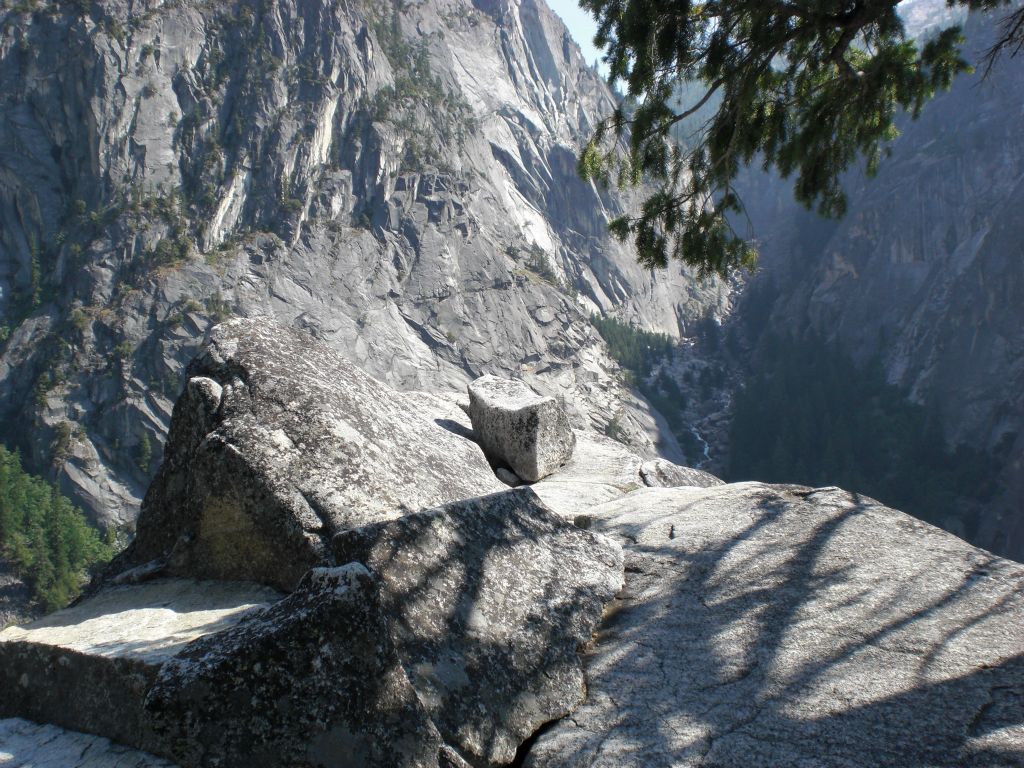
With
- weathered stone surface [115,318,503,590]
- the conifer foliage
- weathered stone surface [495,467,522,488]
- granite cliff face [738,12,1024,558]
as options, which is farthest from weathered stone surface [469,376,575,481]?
granite cliff face [738,12,1024,558]

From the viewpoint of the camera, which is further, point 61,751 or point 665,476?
point 665,476

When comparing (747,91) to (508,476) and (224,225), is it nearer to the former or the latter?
(508,476)

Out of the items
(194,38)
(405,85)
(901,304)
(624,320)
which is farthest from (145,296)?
(901,304)

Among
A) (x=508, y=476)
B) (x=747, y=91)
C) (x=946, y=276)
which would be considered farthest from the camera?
(x=946, y=276)

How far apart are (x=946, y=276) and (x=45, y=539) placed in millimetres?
125059

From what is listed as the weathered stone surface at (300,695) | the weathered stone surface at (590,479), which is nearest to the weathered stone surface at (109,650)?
the weathered stone surface at (300,695)

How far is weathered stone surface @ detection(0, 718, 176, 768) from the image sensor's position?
3.44 meters

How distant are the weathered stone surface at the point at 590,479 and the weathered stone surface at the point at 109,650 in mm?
3044

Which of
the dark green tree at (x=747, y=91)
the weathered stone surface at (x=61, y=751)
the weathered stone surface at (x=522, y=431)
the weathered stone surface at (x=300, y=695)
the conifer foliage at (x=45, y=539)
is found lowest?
the conifer foliage at (x=45, y=539)

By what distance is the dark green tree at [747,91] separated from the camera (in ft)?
21.0

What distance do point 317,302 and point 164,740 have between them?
319 feet

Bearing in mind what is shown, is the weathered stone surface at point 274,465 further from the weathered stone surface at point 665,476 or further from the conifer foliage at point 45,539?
the conifer foliage at point 45,539

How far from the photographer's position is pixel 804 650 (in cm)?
380

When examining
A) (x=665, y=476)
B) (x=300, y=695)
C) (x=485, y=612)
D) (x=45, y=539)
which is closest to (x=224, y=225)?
(x=45, y=539)
